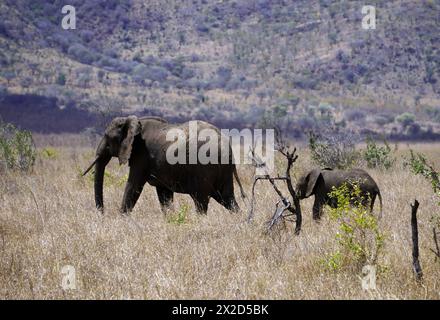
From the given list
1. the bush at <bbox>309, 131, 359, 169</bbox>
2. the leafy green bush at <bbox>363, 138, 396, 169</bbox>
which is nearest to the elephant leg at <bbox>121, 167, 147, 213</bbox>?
the bush at <bbox>309, 131, 359, 169</bbox>

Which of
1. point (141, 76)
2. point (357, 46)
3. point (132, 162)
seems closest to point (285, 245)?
point (132, 162)

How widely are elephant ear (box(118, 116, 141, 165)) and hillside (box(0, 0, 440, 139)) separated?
117ft

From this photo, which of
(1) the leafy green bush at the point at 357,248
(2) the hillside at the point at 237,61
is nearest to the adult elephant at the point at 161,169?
(1) the leafy green bush at the point at 357,248

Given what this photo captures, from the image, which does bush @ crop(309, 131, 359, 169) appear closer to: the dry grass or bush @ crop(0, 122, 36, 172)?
the dry grass

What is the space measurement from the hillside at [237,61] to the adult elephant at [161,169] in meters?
35.5

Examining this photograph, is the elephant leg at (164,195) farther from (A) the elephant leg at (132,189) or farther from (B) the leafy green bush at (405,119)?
(B) the leafy green bush at (405,119)

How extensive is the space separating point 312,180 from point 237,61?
64.4m

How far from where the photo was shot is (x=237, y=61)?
7275 cm

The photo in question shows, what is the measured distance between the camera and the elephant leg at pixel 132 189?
31.3ft

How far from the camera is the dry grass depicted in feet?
17.8

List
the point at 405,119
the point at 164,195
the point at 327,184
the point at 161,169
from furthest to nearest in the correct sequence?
the point at 405,119 → the point at 164,195 → the point at 161,169 → the point at 327,184

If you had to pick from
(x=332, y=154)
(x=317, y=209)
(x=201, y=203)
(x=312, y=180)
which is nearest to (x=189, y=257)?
(x=201, y=203)

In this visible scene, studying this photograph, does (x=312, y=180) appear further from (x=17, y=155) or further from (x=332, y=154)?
(x=17, y=155)
